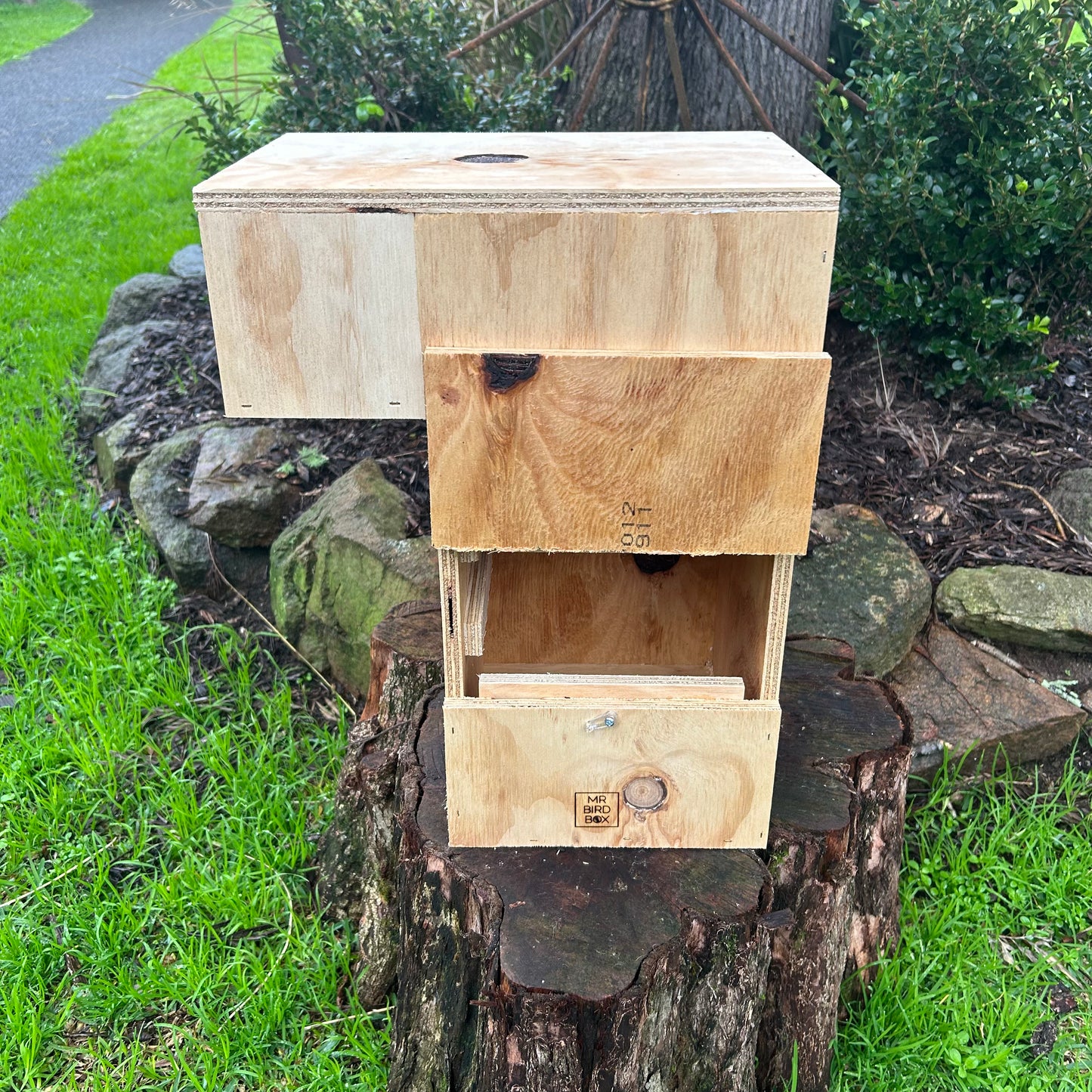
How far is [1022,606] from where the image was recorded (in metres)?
2.75

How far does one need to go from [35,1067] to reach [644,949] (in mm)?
1361

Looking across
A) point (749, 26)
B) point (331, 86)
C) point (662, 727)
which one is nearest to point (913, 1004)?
point (662, 727)

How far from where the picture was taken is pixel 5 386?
4320 mm

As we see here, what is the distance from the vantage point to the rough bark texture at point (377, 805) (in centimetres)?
214

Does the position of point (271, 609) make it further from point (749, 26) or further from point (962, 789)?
point (749, 26)

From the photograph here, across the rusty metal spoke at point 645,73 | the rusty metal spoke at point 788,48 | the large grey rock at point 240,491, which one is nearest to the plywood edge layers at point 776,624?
the rusty metal spoke at point 788,48

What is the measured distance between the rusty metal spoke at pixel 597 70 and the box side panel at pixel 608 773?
7.66ft

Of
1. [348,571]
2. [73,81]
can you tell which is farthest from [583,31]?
[73,81]

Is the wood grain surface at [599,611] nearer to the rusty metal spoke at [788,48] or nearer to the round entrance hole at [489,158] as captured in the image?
the round entrance hole at [489,158]

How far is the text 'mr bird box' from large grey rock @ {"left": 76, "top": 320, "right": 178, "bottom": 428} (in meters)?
2.89

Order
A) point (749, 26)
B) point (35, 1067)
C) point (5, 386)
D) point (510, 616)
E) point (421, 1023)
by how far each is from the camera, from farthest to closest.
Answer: point (5, 386) < point (749, 26) < point (510, 616) < point (35, 1067) < point (421, 1023)

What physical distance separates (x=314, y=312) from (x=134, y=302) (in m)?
3.82

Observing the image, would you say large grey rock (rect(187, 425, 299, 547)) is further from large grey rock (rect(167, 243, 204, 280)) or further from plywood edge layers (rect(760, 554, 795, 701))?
plywood edge layers (rect(760, 554, 795, 701))

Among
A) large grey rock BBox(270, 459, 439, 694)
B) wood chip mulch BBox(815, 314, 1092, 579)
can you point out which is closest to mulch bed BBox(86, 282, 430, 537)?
large grey rock BBox(270, 459, 439, 694)
